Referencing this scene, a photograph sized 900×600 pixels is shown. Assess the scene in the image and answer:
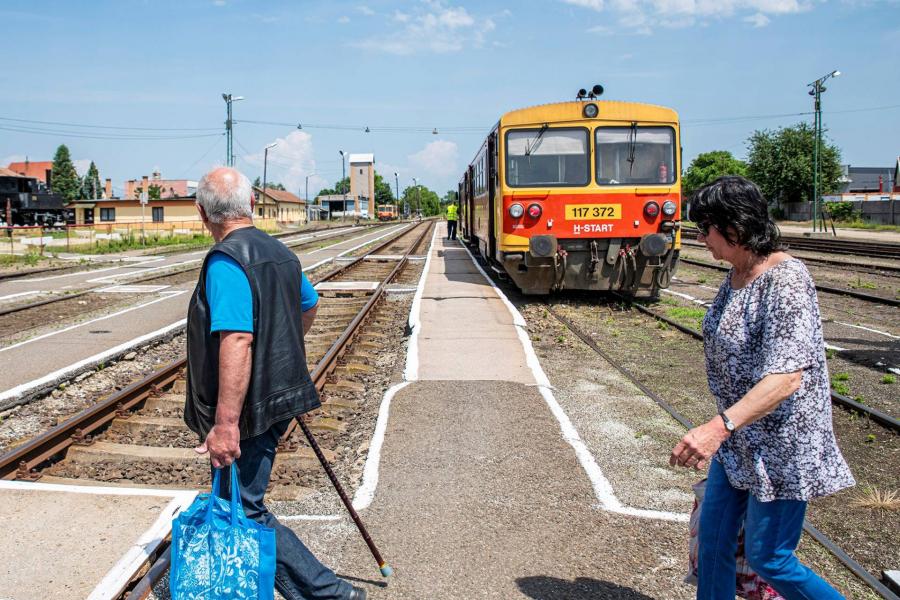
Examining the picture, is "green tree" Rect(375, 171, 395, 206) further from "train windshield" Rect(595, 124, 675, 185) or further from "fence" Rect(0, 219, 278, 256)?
"train windshield" Rect(595, 124, 675, 185)

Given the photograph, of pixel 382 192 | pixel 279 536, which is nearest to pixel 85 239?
pixel 279 536

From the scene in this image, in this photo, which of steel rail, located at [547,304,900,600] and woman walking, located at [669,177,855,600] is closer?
woman walking, located at [669,177,855,600]

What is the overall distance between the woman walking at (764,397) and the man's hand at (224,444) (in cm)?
150

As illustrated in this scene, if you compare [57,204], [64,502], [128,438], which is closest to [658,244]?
[128,438]

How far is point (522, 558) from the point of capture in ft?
12.5

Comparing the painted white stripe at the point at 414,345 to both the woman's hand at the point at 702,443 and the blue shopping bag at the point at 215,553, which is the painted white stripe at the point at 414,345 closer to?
the blue shopping bag at the point at 215,553

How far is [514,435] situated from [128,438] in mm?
3009

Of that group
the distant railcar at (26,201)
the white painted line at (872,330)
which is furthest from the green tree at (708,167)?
the white painted line at (872,330)

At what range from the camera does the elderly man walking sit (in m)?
2.76

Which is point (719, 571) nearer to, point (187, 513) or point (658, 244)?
point (187, 513)

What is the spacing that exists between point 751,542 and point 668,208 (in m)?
10.4

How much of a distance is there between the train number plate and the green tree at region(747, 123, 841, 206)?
163 ft

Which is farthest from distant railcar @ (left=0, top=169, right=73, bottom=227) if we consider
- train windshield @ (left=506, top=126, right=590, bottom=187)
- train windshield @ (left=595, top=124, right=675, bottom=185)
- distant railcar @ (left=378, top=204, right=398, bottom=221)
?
distant railcar @ (left=378, top=204, right=398, bottom=221)

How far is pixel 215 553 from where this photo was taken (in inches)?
108
